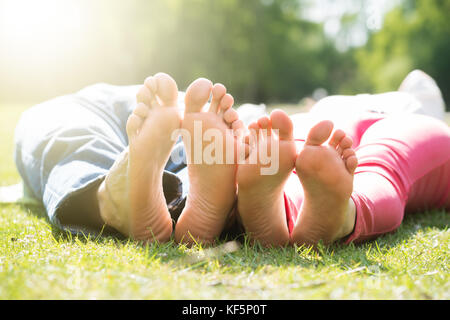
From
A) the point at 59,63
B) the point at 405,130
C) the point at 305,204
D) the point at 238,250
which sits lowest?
the point at 59,63

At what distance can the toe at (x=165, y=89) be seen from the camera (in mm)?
1200

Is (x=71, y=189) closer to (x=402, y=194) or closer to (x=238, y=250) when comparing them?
(x=238, y=250)

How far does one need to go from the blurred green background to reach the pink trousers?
10.4m

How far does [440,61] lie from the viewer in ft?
48.6

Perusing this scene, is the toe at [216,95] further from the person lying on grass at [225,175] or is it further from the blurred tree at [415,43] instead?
the blurred tree at [415,43]

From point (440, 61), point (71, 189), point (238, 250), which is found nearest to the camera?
point (238, 250)

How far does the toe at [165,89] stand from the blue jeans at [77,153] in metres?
0.25

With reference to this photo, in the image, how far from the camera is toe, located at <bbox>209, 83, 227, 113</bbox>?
1.21 m

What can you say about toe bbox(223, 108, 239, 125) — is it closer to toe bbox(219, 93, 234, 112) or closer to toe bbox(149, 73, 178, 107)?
toe bbox(219, 93, 234, 112)

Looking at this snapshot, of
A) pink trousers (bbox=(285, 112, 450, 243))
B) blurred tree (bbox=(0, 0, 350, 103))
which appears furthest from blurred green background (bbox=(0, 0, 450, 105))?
pink trousers (bbox=(285, 112, 450, 243))

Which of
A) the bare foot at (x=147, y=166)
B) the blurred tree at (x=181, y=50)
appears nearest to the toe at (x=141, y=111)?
the bare foot at (x=147, y=166)
